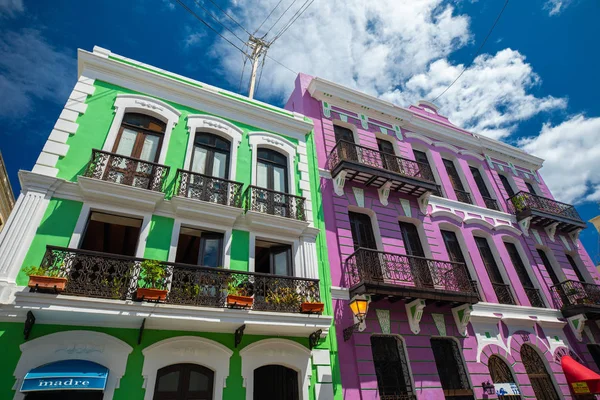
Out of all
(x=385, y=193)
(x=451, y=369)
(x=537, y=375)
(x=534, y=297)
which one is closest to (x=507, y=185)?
(x=534, y=297)

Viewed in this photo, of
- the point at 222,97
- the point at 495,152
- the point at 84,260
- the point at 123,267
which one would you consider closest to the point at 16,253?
the point at 84,260

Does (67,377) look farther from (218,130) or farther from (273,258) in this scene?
(218,130)

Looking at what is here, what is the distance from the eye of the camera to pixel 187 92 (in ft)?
36.8

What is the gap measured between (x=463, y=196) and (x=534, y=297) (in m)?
4.73

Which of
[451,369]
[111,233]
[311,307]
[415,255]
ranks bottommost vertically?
[451,369]

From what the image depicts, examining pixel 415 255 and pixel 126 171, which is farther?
pixel 415 255

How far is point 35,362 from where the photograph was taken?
20.3 feet

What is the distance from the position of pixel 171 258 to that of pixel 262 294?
2.38 m

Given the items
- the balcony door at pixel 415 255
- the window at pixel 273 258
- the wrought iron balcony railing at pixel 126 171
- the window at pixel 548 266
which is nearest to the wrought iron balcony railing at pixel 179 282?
the window at pixel 273 258

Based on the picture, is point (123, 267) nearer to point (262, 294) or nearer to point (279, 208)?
point (262, 294)

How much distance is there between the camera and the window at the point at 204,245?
8.92m

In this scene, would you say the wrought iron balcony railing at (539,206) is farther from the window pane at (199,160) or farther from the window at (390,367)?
the window pane at (199,160)

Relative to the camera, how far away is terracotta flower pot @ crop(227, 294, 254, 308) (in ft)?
25.1

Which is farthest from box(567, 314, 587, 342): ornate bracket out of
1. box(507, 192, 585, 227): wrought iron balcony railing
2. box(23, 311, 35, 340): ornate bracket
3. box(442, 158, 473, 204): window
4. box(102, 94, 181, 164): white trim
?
box(23, 311, 35, 340): ornate bracket
